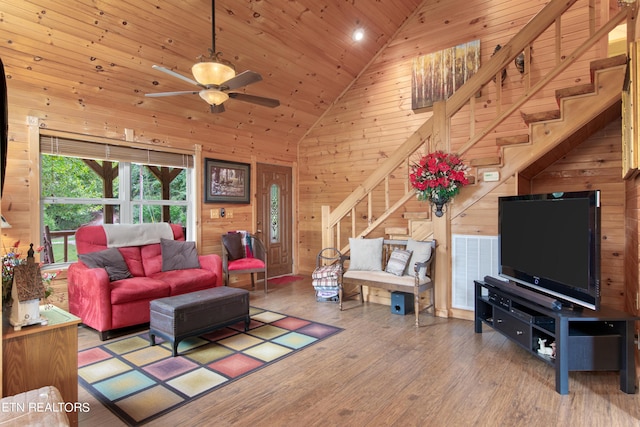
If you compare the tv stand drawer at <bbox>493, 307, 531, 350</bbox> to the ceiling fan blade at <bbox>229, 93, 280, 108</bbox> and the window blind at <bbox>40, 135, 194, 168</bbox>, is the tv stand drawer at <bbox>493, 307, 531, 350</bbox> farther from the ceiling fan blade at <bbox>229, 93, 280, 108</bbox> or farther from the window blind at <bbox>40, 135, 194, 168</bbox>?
the window blind at <bbox>40, 135, 194, 168</bbox>

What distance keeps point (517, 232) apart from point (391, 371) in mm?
1728

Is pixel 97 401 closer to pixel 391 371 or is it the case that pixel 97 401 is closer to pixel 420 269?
pixel 391 371

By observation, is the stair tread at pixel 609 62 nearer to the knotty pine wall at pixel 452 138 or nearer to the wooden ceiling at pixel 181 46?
the knotty pine wall at pixel 452 138

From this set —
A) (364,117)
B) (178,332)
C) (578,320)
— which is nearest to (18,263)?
(178,332)

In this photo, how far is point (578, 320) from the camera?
2.50 m

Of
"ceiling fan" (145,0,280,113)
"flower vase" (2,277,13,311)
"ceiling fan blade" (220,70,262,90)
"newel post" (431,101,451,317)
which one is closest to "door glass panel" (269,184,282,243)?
"newel post" (431,101,451,317)

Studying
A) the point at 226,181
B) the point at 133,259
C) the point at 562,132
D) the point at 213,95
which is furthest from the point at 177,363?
the point at 562,132

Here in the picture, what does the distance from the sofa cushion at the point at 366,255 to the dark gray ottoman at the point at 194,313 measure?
63.0 inches

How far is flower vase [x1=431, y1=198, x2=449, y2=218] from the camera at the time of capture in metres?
4.07

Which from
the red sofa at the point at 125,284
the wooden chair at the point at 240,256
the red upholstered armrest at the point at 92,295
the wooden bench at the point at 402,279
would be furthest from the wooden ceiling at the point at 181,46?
the wooden bench at the point at 402,279

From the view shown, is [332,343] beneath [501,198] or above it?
beneath

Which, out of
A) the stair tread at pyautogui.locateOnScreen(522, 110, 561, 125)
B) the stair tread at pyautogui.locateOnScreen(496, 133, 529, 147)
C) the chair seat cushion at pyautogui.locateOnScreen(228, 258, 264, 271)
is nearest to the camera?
the stair tread at pyautogui.locateOnScreen(522, 110, 561, 125)

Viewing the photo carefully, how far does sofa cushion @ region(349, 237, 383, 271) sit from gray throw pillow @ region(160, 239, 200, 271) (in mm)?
2062

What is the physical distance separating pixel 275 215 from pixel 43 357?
4.96 metres
